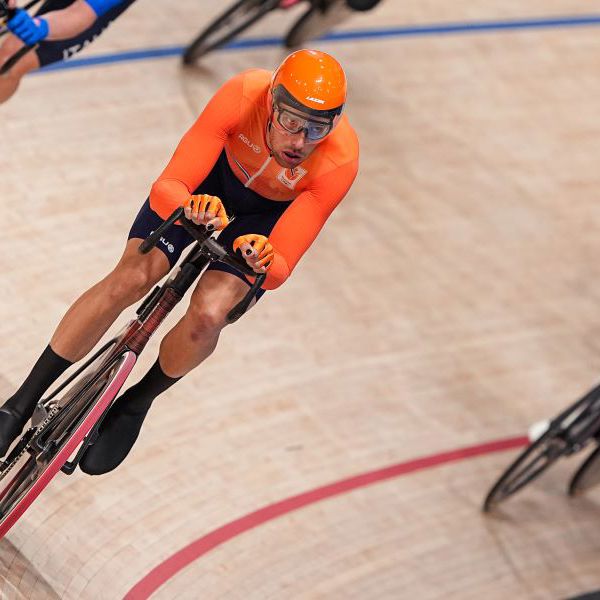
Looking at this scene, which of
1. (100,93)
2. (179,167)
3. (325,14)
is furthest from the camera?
(325,14)

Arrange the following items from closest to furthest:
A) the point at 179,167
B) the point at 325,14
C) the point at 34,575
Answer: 1. the point at 179,167
2. the point at 34,575
3. the point at 325,14

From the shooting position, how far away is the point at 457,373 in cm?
559

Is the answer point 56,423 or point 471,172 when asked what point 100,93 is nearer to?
point 471,172

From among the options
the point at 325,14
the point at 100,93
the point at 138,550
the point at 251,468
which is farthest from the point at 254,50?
the point at 138,550

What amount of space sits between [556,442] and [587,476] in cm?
38

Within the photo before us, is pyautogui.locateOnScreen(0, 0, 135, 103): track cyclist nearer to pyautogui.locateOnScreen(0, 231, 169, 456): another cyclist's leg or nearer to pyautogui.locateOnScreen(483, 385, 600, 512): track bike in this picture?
pyautogui.locateOnScreen(0, 231, 169, 456): another cyclist's leg

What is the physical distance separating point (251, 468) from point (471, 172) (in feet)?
9.56

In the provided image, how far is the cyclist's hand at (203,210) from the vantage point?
290 cm

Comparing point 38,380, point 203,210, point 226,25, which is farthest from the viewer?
point 226,25

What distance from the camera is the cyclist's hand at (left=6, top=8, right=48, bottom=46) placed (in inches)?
161

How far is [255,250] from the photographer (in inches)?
116

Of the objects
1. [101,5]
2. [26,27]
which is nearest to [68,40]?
[101,5]

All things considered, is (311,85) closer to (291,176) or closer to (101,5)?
(291,176)

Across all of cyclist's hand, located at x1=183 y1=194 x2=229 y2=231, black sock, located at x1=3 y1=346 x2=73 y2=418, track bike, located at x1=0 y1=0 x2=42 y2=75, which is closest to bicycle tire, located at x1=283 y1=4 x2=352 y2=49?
track bike, located at x1=0 y1=0 x2=42 y2=75
